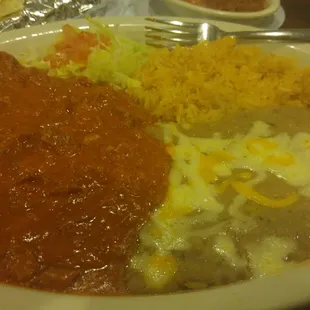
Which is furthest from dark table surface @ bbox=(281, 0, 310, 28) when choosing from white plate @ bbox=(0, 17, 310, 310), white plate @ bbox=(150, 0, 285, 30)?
white plate @ bbox=(0, 17, 310, 310)

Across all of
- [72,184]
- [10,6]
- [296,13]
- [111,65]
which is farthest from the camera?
[296,13]

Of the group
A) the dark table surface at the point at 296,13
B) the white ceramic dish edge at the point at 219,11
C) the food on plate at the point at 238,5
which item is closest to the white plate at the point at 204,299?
the white ceramic dish edge at the point at 219,11

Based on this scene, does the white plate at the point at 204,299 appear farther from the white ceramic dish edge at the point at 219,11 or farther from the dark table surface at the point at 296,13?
the dark table surface at the point at 296,13

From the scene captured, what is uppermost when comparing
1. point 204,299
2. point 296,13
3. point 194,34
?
point 194,34

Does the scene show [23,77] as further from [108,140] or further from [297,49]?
[297,49]

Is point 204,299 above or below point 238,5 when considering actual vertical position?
below

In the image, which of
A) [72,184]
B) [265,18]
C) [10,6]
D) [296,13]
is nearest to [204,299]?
[72,184]

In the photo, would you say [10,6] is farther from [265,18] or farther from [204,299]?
[204,299]
